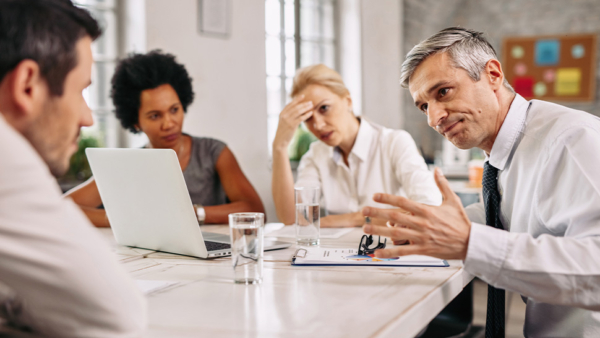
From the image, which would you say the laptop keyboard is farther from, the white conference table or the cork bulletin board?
the cork bulletin board

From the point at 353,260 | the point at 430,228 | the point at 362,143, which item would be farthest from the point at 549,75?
the point at 430,228

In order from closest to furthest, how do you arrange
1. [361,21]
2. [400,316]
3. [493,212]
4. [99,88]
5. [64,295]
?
[64,295] < [400,316] < [493,212] < [99,88] < [361,21]

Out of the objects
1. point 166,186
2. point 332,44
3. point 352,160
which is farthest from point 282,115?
point 332,44

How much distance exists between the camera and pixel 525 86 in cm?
656

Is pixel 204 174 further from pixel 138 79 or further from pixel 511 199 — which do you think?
pixel 511 199

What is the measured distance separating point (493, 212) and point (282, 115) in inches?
47.5

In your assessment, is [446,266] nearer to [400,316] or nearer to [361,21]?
[400,316]

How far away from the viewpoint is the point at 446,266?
1.12 m

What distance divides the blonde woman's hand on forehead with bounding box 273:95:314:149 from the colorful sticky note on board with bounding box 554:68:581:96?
5340 mm

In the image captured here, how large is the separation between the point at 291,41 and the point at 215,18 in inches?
45.0

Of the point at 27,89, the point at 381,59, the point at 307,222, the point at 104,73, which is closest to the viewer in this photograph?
the point at 27,89

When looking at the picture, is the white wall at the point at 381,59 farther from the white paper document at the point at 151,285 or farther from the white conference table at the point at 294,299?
the white paper document at the point at 151,285

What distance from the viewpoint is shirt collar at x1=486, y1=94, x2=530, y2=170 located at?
1229 mm

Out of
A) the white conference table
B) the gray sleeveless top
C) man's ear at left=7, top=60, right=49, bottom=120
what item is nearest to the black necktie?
the white conference table
